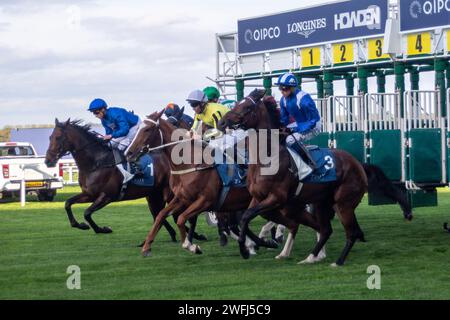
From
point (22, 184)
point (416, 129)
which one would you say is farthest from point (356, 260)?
point (22, 184)

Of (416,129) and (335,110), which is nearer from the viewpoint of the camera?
(416,129)

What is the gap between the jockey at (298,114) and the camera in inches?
432

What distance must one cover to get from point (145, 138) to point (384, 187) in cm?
290

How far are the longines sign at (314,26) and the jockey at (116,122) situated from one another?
5.78 m

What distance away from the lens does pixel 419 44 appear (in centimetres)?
1560

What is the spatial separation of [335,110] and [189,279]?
6.33 meters

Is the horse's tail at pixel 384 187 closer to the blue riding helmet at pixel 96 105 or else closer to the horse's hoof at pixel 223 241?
the horse's hoof at pixel 223 241

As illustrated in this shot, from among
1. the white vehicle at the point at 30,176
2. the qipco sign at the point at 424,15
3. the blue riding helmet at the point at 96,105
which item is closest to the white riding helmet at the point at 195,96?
the blue riding helmet at the point at 96,105

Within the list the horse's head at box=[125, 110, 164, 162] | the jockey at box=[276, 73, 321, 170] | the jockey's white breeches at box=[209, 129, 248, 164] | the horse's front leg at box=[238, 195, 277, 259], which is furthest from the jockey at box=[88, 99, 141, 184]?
the horse's front leg at box=[238, 195, 277, 259]

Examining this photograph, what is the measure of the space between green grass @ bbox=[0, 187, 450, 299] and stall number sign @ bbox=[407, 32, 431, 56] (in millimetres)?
2745

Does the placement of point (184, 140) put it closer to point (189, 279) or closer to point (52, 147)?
point (189, 279)

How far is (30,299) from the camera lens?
8.48m
